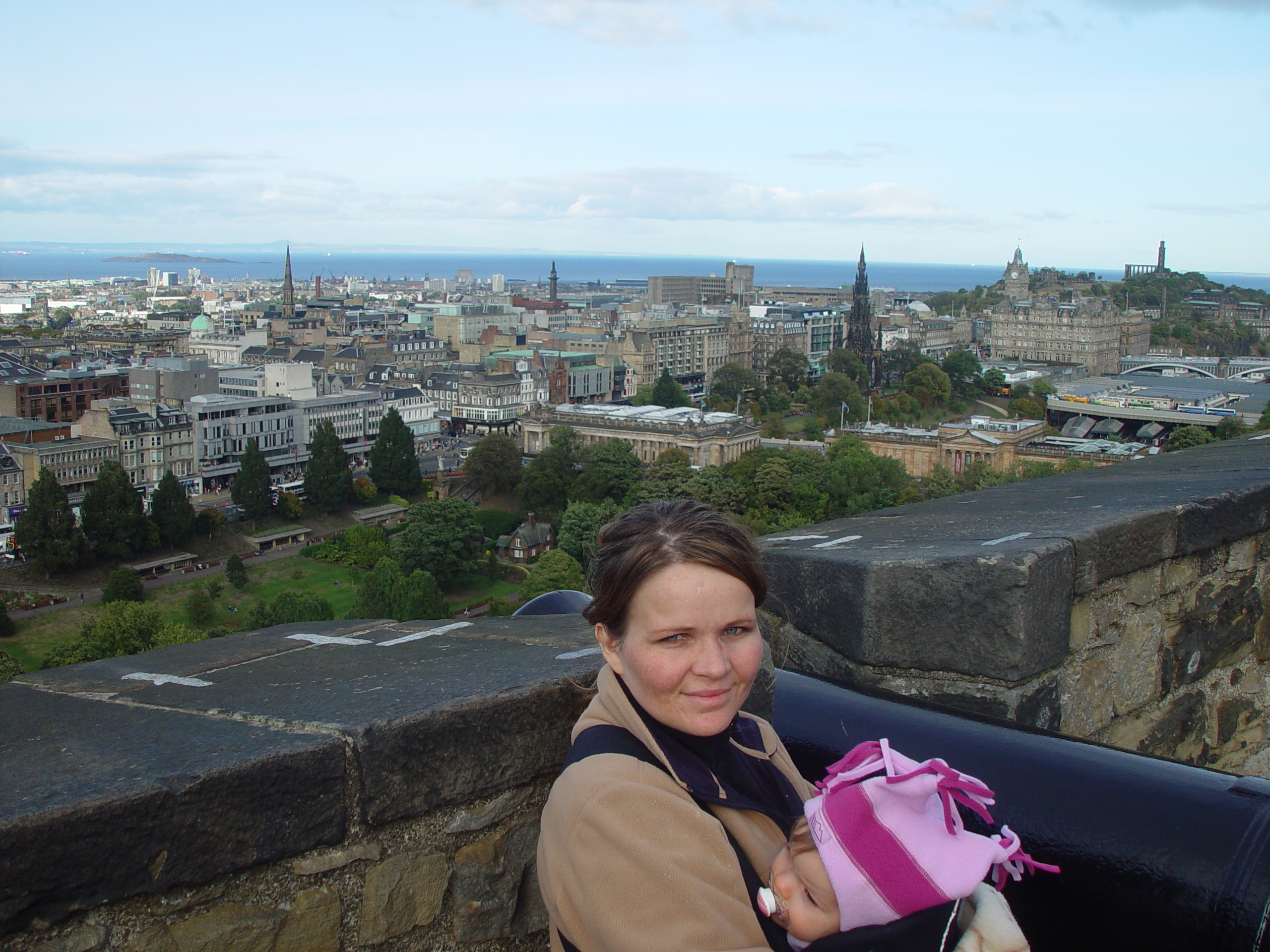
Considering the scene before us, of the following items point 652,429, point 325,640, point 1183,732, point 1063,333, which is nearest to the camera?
point 325,640

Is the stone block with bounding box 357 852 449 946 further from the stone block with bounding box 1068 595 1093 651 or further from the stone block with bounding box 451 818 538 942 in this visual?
the stone block with bounding box 1068 595 1093 651

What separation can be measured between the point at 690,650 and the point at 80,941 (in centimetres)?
59

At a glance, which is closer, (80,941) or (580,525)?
(80,941)

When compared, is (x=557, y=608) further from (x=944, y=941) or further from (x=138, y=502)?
(x=138, y=502)

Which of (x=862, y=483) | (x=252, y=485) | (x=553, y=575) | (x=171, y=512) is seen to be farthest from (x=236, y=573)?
(x=862, y=483)

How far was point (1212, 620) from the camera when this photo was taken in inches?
92.7

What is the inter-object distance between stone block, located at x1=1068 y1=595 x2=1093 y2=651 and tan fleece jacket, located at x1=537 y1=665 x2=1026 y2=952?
1.12 m

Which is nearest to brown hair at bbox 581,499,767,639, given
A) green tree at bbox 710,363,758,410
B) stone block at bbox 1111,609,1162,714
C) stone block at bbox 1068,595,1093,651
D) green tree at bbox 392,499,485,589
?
stone block at bbox 1068,595,1093,651

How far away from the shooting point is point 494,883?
4.22 ft

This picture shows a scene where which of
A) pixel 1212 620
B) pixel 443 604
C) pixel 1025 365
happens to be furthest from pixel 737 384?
pixel 1212 620

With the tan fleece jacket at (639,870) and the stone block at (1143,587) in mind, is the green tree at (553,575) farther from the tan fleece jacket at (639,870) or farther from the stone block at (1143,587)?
the tan fleece jacket at (639,870)

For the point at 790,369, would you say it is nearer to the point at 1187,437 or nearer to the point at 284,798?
the point at 1187,437

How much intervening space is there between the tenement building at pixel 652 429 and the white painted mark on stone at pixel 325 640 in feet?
124

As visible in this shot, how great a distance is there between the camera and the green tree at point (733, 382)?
55344 millimetres
